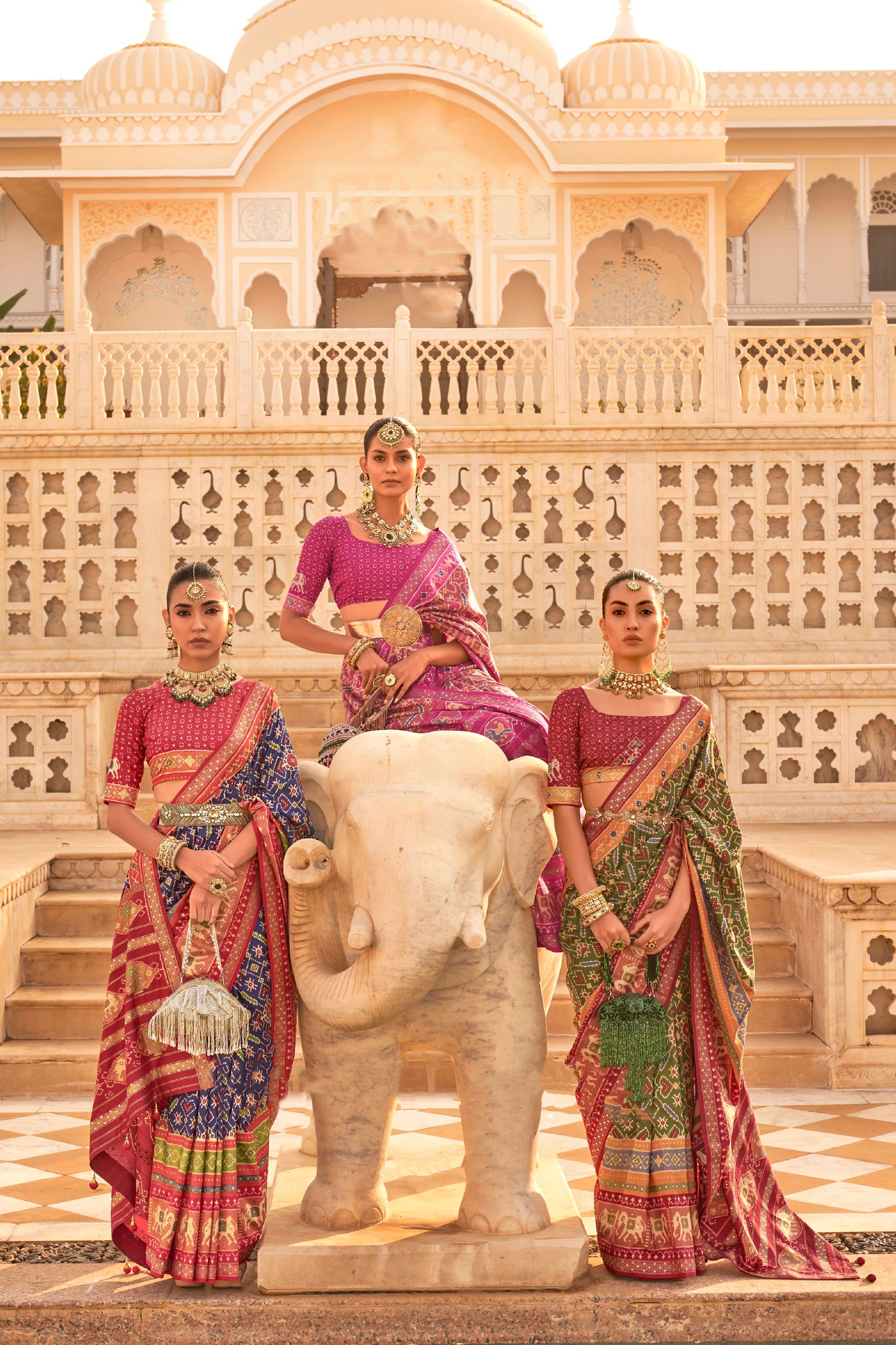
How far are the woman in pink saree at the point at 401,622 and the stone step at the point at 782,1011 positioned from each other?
242cm

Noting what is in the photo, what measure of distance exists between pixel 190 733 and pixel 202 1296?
118 centimetres

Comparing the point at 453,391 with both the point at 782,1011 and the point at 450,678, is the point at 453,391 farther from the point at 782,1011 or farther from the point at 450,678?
the point at 450,678

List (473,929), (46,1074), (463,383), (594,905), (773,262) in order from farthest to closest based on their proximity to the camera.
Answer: (773,262) → (463,383) → (46,1074) → (594,905) → (473,929)

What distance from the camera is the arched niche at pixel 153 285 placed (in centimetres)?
1414

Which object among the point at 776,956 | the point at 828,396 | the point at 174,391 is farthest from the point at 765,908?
the point at 174,391

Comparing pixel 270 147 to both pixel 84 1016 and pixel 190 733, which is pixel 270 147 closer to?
pixel 84 1016

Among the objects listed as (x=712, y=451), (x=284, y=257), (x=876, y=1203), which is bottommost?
(x=876, y=1203)

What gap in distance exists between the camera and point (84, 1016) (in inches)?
217

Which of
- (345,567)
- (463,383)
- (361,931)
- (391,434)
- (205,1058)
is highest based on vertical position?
(463,383)

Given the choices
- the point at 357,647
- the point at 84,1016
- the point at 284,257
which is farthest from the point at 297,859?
the point at 284,257

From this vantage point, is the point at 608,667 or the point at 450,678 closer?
the point at 608,667

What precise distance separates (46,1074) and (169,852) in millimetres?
2547

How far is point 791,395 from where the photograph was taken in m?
9.93

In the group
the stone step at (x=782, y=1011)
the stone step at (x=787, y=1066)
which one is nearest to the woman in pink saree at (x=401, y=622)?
the stone step at (x=787, y=1066)
